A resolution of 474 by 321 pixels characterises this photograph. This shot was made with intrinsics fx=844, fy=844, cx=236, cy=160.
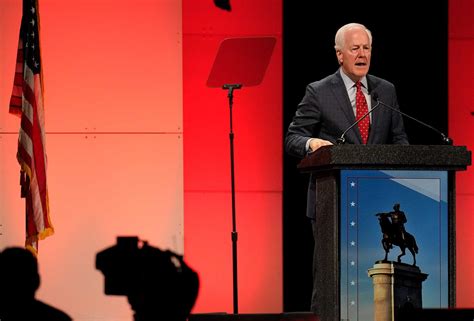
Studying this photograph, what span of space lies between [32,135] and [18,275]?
2.47 ft

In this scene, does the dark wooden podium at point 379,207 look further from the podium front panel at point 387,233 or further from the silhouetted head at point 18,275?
the silhouetted head at point 18,275

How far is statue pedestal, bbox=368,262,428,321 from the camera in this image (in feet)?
9.91

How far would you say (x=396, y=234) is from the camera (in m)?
3.05

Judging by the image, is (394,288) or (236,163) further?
(236,163)

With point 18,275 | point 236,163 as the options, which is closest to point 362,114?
point 236,163

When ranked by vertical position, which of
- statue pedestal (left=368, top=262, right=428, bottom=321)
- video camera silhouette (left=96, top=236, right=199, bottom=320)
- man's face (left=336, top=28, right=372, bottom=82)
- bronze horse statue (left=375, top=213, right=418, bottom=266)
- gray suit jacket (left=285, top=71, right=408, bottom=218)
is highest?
man's face (left=336, top=28, right=372, bottom=82)

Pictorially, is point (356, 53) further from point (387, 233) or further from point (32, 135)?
point (32, 135)

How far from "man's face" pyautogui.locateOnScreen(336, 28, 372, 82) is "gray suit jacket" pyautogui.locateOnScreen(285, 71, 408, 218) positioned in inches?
3.0

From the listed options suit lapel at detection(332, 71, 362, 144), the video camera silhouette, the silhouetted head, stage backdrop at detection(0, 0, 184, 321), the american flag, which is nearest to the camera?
suit lapel at detection(332, 71, 362, 144)

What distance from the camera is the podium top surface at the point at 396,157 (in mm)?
3049

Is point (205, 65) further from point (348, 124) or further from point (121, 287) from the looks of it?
point (348, 124)

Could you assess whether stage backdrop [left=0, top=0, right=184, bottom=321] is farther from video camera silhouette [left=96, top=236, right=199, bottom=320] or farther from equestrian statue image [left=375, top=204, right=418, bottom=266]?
equestrian statue image [left=375, top=204, right=418, bottom=266]

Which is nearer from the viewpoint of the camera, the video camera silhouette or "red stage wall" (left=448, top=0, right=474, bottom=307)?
the video camera silhouette

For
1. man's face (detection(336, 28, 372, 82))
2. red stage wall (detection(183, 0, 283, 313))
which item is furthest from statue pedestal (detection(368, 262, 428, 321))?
red stage wall (detection(183, 0, 283, 313))
